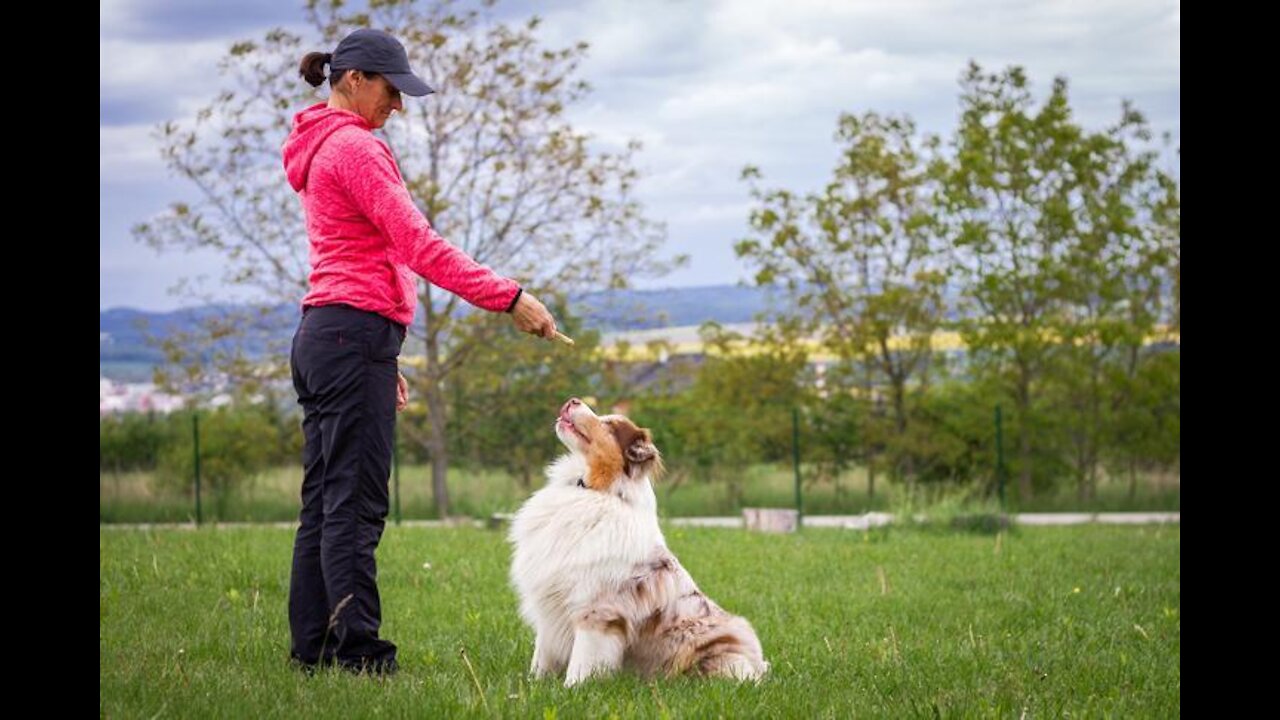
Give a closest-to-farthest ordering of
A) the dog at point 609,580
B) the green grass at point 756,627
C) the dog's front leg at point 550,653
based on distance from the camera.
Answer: the green grass at point 756,627, the dog at point 609,580, the dog's front leg at point 550,653

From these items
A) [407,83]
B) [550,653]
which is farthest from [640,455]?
[407,83]

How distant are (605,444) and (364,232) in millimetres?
1278

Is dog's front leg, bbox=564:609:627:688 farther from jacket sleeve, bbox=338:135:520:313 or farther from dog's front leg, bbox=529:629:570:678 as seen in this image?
jacket sleeve, bbox=338:135:520:313

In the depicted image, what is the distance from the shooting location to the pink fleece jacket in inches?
208

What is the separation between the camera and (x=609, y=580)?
18.1 ft

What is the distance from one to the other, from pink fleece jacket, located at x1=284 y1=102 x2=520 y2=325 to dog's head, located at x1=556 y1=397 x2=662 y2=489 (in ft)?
1.98

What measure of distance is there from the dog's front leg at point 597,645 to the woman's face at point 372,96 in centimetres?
211

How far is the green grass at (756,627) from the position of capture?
504 cm

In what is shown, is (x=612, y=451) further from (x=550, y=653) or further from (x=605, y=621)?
(x=550, y=653)

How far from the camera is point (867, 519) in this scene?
52.9 ft

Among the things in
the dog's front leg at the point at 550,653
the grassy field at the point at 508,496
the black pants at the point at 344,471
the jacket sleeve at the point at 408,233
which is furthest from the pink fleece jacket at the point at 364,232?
the grassy field at the point at 508,496

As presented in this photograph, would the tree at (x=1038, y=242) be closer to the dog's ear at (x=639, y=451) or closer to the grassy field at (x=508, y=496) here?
the grassy field at (x=508, y=496)
